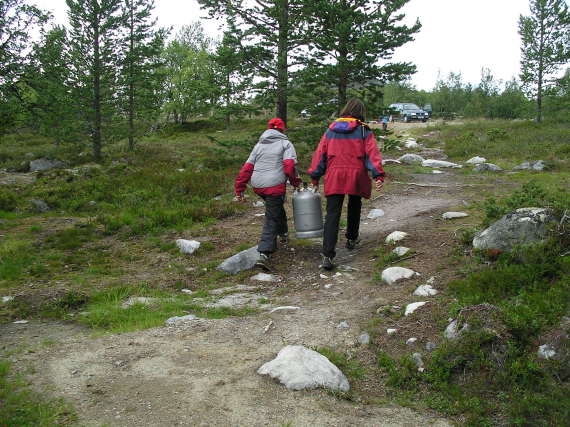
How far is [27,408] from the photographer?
2656 mm

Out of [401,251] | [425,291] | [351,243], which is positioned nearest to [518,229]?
[425,291]

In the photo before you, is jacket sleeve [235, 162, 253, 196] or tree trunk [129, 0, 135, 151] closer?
jacket sleeve [235, 162, 253, 196]

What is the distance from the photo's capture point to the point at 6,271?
20.1 feet

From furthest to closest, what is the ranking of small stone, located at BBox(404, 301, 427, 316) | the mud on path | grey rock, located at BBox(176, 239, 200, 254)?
grey rock, located at BBox(176, 239, 200, 254) → small stone, located at BBox(404, 301, 427, 316) → the mud on path

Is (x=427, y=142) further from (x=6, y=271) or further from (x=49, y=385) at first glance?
(x=49, y=385)

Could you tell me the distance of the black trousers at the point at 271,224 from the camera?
6121mm

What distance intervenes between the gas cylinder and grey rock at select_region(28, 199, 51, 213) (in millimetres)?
7652

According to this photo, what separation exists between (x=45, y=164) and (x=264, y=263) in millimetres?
16168

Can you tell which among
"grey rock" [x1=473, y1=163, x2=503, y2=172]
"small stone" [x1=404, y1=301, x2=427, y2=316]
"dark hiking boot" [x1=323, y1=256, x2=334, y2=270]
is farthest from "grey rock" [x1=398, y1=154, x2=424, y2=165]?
"small stone" [x1=404, y1=301, x2=427, y2=316]

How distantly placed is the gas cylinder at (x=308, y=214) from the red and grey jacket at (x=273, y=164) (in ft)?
0.93

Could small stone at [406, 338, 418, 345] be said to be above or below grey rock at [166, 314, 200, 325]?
above

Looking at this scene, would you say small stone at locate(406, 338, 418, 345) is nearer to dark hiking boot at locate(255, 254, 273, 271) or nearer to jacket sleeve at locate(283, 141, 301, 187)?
dark hiking boot at locate(255, 254, 273, 271)

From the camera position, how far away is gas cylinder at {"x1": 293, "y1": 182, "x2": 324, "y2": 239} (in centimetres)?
638

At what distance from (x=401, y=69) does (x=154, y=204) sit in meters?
7.83
